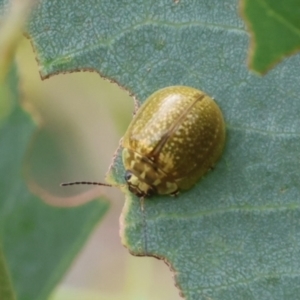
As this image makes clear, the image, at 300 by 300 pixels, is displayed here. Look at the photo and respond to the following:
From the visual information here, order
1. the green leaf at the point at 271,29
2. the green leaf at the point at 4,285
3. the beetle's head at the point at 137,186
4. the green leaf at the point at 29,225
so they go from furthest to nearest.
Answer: the green leaf at the point at 29,225, the beetle's head at the point at 137,186, the green leaf at the point at 4,285, the green leaf at the point at 271,29

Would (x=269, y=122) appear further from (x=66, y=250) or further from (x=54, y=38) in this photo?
(x=66, y=250)

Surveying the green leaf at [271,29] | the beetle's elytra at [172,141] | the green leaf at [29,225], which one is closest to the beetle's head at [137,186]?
the beetle's elytra at [172,141]

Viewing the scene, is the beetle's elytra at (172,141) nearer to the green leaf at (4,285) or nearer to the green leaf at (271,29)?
the green leaf at (4,285)

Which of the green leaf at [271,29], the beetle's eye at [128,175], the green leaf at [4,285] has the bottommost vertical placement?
the green leaf at [4,285]

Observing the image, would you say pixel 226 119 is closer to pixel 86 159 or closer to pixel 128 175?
pixel 128 175

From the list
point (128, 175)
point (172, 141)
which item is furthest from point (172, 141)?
point (128, 175)

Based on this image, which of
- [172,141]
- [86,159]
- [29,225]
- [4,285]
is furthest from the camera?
[86,159]

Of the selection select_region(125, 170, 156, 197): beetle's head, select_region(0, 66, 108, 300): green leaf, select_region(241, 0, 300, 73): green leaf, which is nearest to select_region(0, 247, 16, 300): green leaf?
select_region(0, 66, 108, 300): green leaf

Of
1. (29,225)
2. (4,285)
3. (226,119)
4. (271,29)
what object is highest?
(271,29)
